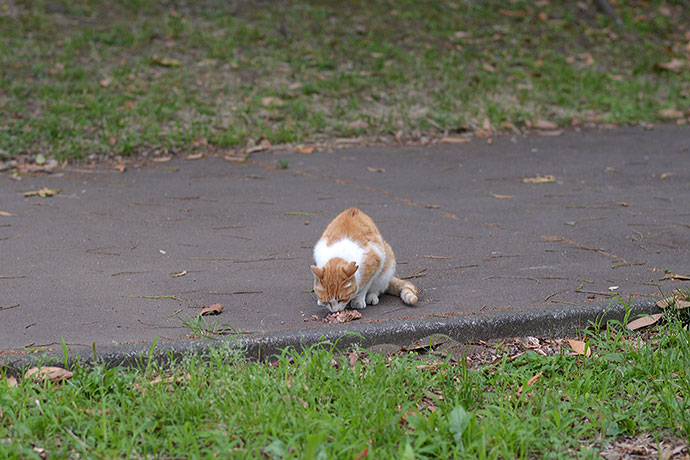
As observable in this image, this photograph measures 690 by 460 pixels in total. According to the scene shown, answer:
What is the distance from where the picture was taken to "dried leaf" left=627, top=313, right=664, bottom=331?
4.02 metres

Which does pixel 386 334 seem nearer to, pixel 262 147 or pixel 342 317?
pixel 342 317

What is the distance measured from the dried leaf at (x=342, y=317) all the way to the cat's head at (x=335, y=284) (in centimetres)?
3

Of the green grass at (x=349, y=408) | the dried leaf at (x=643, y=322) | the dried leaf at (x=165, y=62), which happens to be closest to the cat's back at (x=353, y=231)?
the green grass at (x=349, y=408)

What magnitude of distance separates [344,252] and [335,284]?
0.30 meters

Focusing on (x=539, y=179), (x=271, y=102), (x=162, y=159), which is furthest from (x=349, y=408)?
(x=271, y=102)

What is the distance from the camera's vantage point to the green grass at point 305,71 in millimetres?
8938

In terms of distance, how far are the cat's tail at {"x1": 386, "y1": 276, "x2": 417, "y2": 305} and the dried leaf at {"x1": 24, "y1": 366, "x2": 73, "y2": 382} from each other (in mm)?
1971

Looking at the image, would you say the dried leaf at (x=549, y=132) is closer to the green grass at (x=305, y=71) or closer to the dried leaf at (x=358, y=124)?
the green grass at (x=305, y=71)

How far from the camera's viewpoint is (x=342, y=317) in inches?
163

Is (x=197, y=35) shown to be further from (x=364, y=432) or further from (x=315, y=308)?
(x=364, y=432)

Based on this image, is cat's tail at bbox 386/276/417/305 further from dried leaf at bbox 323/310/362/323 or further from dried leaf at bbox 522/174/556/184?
dried leaf at bbox 522/174/556/184

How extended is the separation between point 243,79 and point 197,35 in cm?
157

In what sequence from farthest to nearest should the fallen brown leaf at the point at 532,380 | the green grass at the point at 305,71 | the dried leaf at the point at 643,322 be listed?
the green grass at the point at 305,71 → the dried leaf at the point at 643,322 → the fallen brown leaf at the point at 532,380

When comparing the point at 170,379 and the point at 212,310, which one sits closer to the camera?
the point at 170,379
